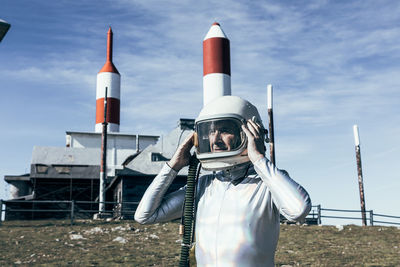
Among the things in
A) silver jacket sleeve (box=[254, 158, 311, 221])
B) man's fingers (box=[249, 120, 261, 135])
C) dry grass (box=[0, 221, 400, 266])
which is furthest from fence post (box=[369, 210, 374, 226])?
silver jacket sleeve (box=[254, 158, 311, 221])

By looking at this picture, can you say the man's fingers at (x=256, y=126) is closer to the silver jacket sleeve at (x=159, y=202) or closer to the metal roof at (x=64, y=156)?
the silver jacket sleeve at (x=159, y=202)

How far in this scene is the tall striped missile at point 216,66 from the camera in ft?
96.1

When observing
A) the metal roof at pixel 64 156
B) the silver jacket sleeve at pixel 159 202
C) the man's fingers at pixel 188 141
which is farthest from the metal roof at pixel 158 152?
the man's fingers at pixel 188 141

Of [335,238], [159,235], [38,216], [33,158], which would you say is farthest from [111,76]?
[335,238]

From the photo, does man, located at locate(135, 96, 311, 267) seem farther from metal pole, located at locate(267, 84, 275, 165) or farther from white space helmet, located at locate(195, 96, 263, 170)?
metal pole, located at locate(267, 84, 275, 165)

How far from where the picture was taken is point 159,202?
3.48 m

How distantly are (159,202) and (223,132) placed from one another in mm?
728

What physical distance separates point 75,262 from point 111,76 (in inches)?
1272

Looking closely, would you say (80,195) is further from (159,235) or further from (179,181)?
(159,235)

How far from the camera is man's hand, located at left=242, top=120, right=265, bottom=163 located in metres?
Answer: 3.15

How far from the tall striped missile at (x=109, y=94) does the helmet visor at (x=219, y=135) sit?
126 feet

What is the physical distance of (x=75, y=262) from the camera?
12.1 m

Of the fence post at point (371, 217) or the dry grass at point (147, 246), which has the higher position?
the fence post at point (371, 217)

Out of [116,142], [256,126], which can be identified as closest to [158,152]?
[116,142]
